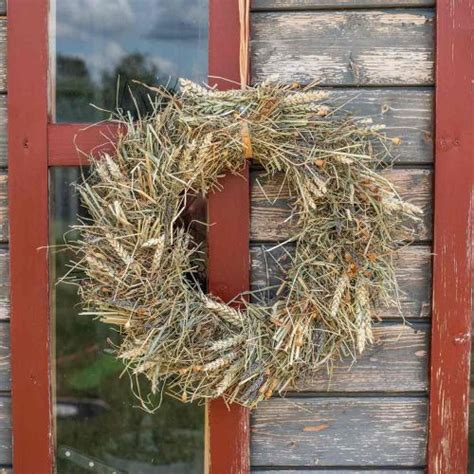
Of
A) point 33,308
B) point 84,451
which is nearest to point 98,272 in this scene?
point 33,308

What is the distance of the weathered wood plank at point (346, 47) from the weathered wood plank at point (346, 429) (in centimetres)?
68

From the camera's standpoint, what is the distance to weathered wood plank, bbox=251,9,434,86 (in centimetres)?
133

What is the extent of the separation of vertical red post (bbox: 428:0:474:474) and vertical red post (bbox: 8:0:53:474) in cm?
82

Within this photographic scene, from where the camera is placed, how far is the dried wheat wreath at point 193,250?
1.19 meters

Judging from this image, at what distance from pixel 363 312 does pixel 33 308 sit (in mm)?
687

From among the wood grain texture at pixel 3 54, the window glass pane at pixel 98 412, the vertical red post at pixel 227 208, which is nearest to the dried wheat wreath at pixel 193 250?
the vertical red post at pixel 227 208

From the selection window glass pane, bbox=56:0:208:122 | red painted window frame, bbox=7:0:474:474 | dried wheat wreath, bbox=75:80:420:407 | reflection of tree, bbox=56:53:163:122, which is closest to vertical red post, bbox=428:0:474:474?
red painted window frame, bbox=7:0:474:474

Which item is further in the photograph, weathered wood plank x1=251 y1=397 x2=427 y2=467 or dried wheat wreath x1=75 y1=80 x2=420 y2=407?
weathered wood plank x1=251 y1=397 x2=427 y2=467

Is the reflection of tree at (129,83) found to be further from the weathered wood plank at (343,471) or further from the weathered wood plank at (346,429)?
the weathered wood plank at (343,471)

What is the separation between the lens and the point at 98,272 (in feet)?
3.94

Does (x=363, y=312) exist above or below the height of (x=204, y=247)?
below

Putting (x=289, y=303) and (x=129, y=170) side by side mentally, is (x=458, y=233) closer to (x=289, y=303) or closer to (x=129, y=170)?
(x=289, y=303)

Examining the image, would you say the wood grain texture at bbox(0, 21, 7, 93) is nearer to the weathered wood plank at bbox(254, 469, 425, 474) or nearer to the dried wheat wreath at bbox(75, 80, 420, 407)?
the dried wheat wreath at bbox(75, 80, 420, 407)

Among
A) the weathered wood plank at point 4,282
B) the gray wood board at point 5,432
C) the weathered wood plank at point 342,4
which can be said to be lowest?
the gray wood board at point 5,432
